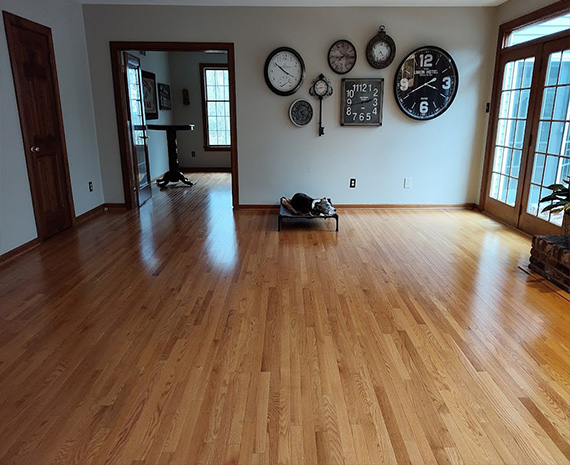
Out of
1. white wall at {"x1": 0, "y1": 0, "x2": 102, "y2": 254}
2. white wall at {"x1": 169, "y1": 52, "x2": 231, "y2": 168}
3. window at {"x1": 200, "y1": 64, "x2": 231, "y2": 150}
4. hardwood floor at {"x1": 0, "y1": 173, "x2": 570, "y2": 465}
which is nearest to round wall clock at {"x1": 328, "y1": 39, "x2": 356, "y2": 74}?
hardwood floor at {"x1": 0, "y1": 173, "x2": 570, "y2": 465}

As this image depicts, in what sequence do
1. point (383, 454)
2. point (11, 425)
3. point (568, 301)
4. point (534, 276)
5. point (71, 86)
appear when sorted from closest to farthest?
point (383, 454) < point (11, 425) < point (568, 301) < point (534, 276) < point (71, 86)

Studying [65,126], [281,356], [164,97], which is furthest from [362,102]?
[164,97]

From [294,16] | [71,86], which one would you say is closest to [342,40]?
[294,16]

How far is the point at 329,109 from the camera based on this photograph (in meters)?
5.37

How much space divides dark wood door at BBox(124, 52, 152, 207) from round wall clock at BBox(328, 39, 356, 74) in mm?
2705

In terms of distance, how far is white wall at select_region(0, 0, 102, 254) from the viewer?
370 cm

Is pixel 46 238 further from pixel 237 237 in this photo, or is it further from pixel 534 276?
pixel 534 276

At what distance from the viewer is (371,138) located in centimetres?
548

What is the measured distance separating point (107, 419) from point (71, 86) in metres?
4.32

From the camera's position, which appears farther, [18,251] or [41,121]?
[41,121]

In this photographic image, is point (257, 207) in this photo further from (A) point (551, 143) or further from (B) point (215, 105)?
(B) point (215, 105)

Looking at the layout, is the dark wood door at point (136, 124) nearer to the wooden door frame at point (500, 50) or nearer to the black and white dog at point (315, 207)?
the black and white dog at point (315, 207)

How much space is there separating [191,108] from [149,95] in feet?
5.48

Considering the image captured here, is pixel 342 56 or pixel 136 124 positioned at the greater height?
pixel 342 56
